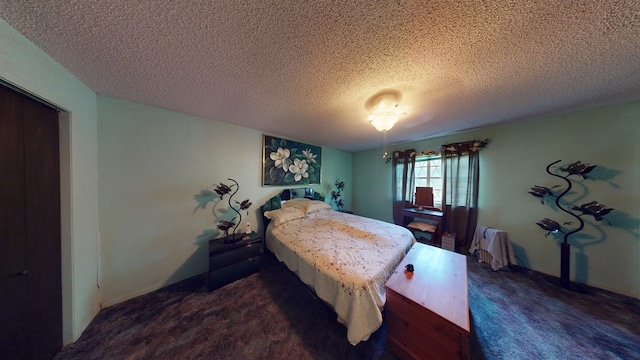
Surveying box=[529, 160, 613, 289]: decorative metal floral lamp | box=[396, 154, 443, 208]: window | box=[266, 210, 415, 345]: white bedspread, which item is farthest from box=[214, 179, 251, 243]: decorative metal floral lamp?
box=[529, 160, 613, 289]: decorative metal floral lamp

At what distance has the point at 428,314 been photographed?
1153 mm

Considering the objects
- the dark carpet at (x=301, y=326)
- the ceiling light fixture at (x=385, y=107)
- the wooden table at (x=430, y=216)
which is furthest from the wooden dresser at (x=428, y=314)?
the wooden table at (x=430, y=216)

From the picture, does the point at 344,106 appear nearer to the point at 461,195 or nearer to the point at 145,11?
the point at 145,11

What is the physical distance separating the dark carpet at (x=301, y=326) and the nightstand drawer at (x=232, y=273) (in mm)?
92

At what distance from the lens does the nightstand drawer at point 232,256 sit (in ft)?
6.63

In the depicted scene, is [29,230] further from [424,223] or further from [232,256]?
[424,223]

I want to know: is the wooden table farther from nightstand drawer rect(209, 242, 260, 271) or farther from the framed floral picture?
nightstand drawer rect(209, 242, 260, 271)

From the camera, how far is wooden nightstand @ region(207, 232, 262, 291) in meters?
2.02

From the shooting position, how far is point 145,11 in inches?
36.1

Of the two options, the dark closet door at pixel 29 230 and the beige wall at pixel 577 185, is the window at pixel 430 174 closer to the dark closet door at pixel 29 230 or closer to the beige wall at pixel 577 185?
the beige wall at pixel 577 185

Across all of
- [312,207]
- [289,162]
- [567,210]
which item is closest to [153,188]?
[289,162]

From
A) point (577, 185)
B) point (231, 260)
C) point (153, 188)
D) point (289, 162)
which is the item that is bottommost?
point (231, 260)

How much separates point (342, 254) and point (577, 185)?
3.47 metres

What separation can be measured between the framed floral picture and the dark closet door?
206cm
